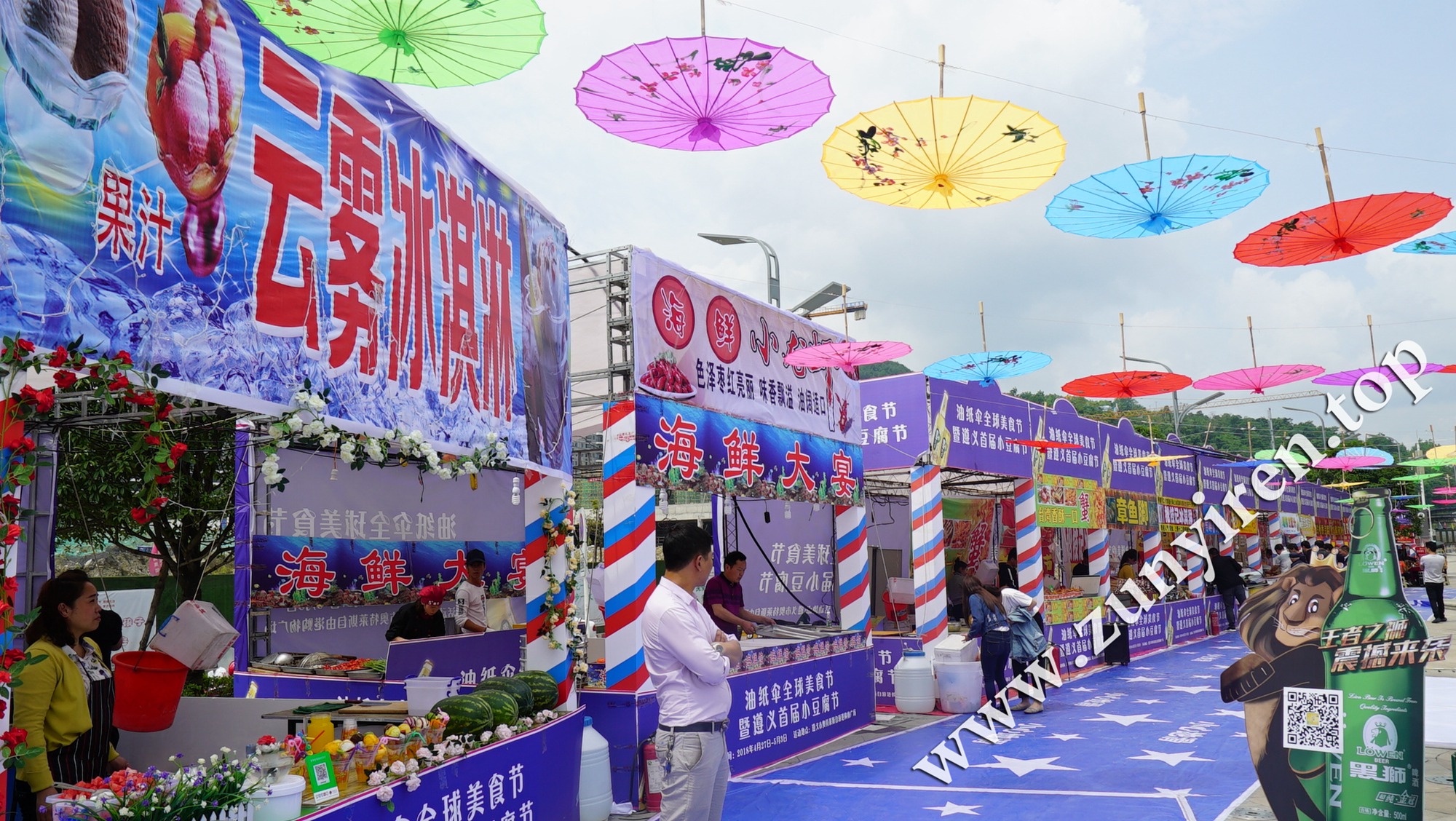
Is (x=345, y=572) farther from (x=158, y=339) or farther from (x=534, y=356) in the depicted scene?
(x=158, y=339)

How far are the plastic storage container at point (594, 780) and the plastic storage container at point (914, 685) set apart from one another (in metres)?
5.14

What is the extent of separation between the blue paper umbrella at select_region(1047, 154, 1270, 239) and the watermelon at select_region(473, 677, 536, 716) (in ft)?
17.0

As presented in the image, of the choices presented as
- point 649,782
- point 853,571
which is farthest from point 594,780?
point 853,571

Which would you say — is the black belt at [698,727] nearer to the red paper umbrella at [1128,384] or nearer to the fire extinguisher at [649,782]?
the fire extinguisher at [649,782]

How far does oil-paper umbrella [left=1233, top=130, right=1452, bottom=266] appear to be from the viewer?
7.01 m

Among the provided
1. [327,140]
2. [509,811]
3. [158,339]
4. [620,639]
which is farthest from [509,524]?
[158,339]

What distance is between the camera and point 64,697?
164 inches

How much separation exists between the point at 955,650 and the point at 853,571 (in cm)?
148

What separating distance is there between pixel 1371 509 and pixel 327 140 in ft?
17.9

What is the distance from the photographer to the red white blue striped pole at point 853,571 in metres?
11.1

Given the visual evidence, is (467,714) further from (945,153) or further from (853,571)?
(853,571)

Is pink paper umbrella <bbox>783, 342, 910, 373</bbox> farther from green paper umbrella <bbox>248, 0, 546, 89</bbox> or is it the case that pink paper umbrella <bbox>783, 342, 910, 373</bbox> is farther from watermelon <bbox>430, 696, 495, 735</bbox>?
green paper umbrella <bbox>248, 0, 546, 89</bbox>

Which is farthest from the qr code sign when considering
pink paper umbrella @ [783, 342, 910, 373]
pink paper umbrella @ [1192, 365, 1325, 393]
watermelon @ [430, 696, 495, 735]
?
pink paper umbrella @ [1192, 365, 1325, 393]

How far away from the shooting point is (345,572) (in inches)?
406
